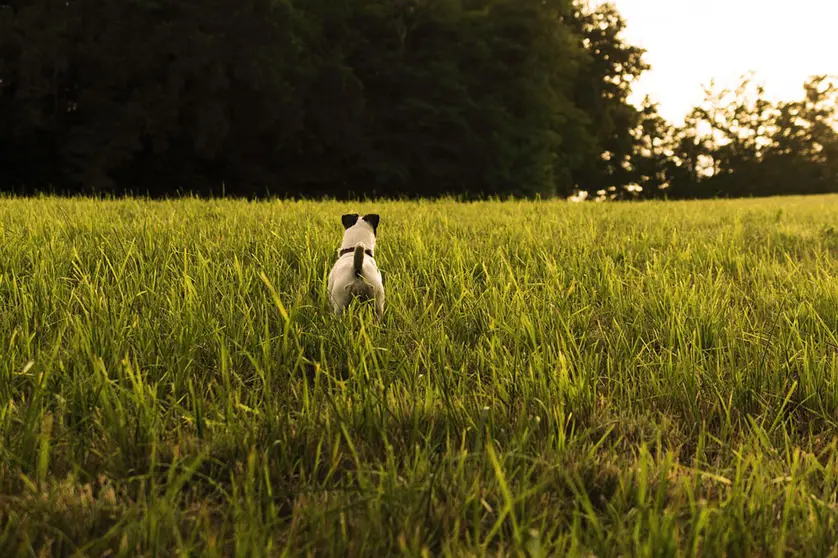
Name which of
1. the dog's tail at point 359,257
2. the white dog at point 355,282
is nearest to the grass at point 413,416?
the white dog at point 355,282

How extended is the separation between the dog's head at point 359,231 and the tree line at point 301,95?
10.6 m

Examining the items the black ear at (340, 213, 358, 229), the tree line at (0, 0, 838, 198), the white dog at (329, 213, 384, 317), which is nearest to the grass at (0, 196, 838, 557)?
the white dog at (329, 213, 384, 317)

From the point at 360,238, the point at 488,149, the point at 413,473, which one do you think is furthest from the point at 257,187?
the point at 413,473

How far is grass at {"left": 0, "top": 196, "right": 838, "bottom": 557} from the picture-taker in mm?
1199

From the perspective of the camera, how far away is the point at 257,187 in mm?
21047

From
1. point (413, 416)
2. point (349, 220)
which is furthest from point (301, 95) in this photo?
point (413, 416)

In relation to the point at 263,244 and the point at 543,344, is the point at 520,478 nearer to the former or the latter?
the point at 543,344

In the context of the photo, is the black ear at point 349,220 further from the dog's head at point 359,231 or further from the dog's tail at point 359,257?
the dog's tail at point 359,257

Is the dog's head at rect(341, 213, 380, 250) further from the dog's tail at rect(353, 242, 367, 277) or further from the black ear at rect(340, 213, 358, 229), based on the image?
the dog's tail at rect(353, 242, 367, 277)

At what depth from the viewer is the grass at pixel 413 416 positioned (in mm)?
1199

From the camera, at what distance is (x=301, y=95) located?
20.4 meters

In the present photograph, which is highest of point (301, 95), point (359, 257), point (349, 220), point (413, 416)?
point (301, 95)

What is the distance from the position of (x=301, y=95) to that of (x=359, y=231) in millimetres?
18973

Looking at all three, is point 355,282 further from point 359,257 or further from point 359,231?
point 359,231
